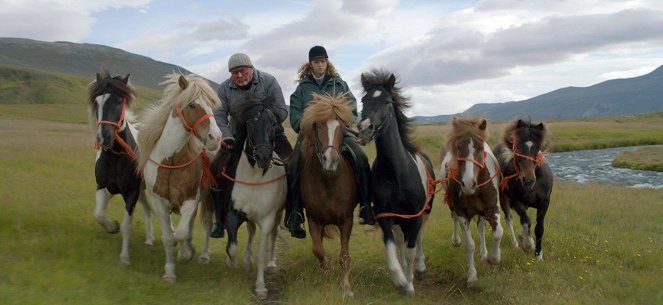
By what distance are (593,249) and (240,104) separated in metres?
6.78

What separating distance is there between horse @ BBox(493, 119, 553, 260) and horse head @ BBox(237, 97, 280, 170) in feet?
15.0

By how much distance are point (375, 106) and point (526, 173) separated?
360 centimetres

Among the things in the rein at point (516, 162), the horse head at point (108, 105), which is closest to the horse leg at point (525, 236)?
the rein at point (516, 162)

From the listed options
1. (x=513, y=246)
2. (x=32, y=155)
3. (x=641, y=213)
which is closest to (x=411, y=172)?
(x=513, y=246)

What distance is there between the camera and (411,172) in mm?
6891

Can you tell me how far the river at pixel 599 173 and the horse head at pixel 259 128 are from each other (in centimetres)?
2133

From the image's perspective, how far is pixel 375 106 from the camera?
638 cm

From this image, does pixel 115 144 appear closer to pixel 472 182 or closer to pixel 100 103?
pixel 100 103

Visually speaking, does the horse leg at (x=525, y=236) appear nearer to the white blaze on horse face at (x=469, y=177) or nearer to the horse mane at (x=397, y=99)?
the white blaze on horse face at (x=469, y=177)

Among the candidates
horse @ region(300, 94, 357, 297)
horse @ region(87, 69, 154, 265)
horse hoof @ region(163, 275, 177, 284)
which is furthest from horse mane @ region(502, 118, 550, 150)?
horse @ region(87, 69, 154, 265)

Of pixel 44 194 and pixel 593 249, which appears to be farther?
pixel 44 194

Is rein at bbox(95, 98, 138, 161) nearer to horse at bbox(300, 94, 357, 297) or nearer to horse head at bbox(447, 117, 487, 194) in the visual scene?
horse at bbox(300, 94, 357, 297)

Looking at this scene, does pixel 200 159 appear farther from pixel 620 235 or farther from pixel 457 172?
pixel 620 235

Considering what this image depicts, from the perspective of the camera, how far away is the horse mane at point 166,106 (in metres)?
6.78
